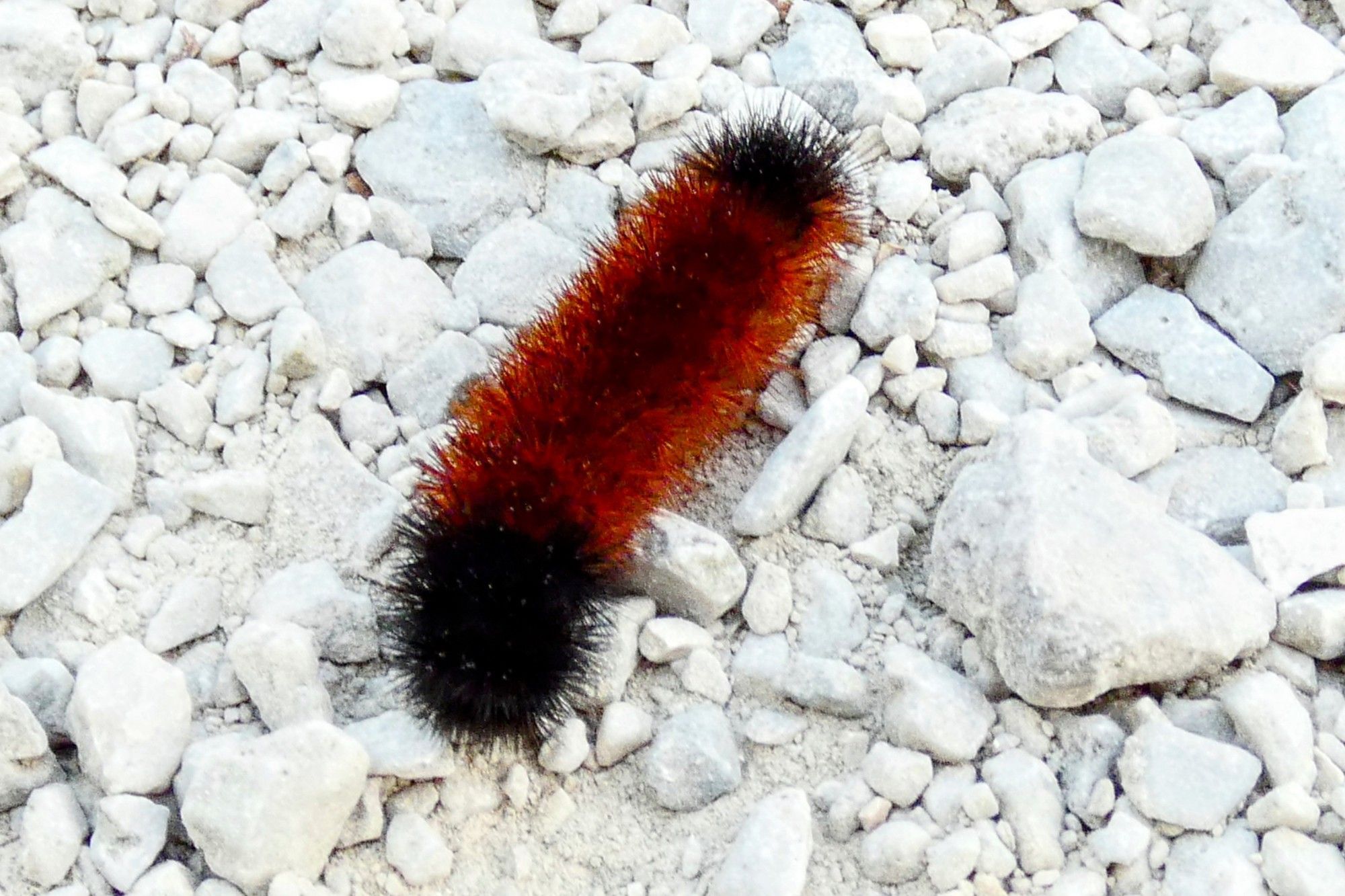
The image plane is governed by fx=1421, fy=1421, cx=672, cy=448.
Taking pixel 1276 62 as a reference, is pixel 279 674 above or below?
below

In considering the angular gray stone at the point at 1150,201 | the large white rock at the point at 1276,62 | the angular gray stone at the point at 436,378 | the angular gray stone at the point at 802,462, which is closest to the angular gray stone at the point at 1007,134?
the angular gray stone at the point at 1150,201

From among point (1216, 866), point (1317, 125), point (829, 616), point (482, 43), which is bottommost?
point (829, 616)

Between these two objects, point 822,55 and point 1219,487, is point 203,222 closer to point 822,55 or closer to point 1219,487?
point 822,55

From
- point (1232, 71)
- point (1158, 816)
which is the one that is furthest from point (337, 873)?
point (1232, 71)

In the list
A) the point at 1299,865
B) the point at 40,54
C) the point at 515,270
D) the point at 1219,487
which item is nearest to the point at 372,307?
the point at 515,270

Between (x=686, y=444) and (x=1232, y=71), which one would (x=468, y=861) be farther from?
(x=1232, y=71)

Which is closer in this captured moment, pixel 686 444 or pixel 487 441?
pixel 487 441
